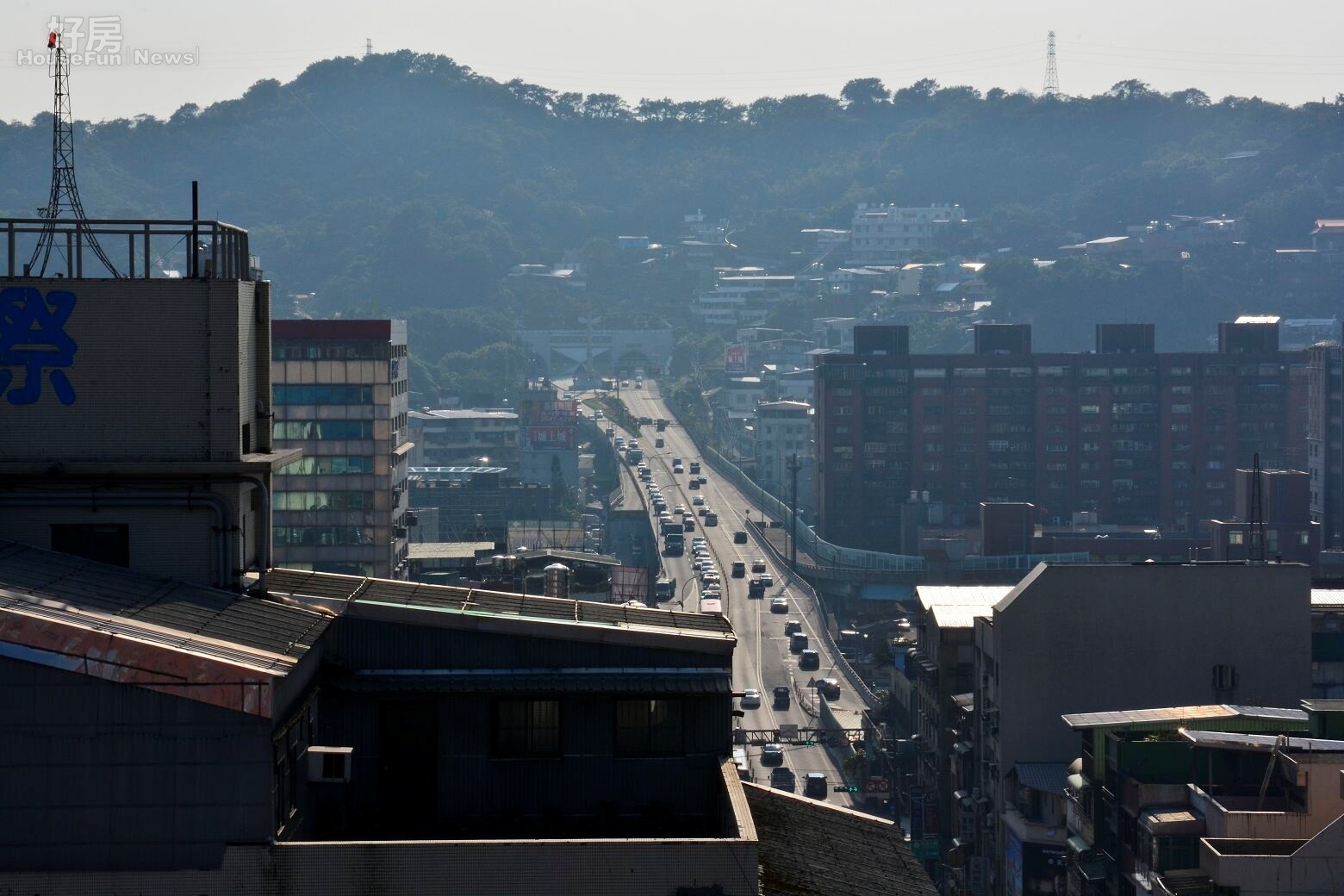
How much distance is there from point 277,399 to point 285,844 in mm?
44881

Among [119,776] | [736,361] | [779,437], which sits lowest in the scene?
[779,437]

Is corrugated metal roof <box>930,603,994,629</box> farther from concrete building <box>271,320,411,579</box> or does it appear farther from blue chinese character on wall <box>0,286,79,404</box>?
blue chinese character on wall <box>0,286,79,404</box>

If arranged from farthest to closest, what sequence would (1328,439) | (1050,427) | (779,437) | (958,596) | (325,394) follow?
(779,437) < (1050,427) < (1328,439) < (325,394) < (958,596)

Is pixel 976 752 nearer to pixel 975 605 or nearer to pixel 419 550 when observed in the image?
pixel 975 605

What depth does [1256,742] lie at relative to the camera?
2694 centimetres

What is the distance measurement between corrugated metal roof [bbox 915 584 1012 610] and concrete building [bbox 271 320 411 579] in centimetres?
1571

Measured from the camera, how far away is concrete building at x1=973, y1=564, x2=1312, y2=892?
3562 centimetres

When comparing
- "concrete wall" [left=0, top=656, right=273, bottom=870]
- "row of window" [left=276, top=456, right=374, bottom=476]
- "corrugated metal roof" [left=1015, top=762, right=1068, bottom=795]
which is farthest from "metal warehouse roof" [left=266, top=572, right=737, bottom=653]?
"row of window" [left=276, top=456, right=374, bottom=476]

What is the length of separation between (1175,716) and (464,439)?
3941 inches

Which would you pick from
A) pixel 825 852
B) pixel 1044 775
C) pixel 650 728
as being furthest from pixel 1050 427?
pixel 650 728

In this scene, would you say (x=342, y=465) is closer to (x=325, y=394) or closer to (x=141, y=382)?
(x=325, y=394)

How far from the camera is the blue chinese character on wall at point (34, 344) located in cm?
1223

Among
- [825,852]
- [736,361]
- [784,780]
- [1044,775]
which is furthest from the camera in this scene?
[736,361]

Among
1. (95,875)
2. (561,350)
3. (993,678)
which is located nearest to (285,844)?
(95,875)
